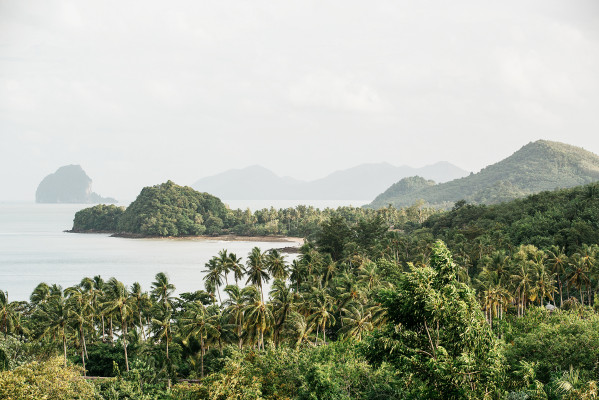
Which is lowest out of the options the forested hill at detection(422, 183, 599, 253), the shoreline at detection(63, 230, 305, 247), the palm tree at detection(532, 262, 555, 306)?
the palm tree at detection(532, 262, 555, 306)

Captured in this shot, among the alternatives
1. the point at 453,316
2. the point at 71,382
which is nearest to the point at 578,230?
the point at 453,316

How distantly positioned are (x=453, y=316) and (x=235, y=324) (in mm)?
28318

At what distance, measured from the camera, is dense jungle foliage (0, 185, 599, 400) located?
1975cm

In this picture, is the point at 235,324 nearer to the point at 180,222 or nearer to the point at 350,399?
the point at 350,399

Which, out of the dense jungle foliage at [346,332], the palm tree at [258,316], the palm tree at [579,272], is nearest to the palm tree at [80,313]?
the dense jungle foliage at [346,332]

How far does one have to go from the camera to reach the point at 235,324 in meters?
44.4

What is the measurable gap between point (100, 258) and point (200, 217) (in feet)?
200

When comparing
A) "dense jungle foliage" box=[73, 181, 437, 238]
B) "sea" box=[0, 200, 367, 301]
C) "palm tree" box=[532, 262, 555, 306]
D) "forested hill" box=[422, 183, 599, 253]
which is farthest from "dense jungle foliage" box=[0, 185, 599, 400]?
"dense jungle foliage" box=[73, 181, 437, 238]

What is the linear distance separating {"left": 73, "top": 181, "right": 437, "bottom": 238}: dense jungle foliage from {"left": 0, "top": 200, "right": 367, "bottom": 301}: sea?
28.7ft

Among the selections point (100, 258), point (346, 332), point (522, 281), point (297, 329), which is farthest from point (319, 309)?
point (100, 258)

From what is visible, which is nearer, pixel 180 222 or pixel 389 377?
pixel 389 377

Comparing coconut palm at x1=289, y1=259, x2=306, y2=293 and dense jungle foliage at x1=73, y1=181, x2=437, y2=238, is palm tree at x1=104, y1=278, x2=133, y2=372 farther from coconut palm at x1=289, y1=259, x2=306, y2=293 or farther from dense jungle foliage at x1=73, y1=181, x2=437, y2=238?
dense jungle foliage at x1=73, y1=181, x2=437, y2=238

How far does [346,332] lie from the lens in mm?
44031

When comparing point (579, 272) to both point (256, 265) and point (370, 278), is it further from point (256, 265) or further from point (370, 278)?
point (256, 265)
